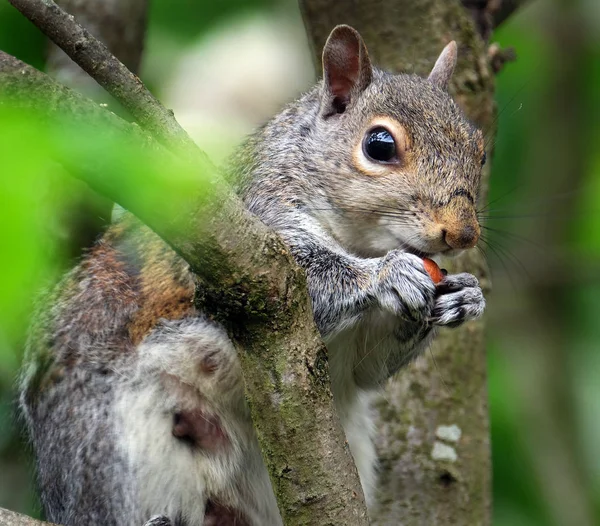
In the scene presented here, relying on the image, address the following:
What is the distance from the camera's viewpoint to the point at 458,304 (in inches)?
94.7

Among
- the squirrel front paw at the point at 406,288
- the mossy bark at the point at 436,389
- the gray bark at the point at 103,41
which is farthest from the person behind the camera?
the gray bark at the point at 103,41

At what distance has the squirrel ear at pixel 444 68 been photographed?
10.6 feet

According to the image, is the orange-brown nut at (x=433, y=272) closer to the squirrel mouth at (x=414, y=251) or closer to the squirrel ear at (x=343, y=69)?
the squirrel mouth at (x=414, y=251)

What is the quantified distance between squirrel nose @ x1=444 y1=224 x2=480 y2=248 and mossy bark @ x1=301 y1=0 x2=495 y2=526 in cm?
96

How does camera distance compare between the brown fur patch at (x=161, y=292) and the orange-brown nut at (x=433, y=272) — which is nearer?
the orange-brown nut at (x=433, y=272)

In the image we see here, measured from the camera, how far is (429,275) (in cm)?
244

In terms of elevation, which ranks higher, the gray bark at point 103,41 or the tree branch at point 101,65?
the gray bark at point 103,41

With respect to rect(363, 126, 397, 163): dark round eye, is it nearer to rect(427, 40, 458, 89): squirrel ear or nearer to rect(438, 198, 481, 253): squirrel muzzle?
rect(438, 198, 481, 253): squirrel muzzle

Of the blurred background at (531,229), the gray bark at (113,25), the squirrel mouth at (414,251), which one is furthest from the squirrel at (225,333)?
the gray bark at (113,25)

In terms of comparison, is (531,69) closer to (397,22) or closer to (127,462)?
(397,22)

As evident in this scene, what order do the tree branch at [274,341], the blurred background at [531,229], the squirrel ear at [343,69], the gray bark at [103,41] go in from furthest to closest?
the blurred background at [531,229], the gray bark at [103,41], the squirrel ear at [343,69], the tree branch at [274,341]

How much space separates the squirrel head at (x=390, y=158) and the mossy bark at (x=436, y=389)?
2.12 ft

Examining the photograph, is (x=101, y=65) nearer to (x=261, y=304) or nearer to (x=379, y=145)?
(x=261, y=304)

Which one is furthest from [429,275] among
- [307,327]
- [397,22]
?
[397,22]
